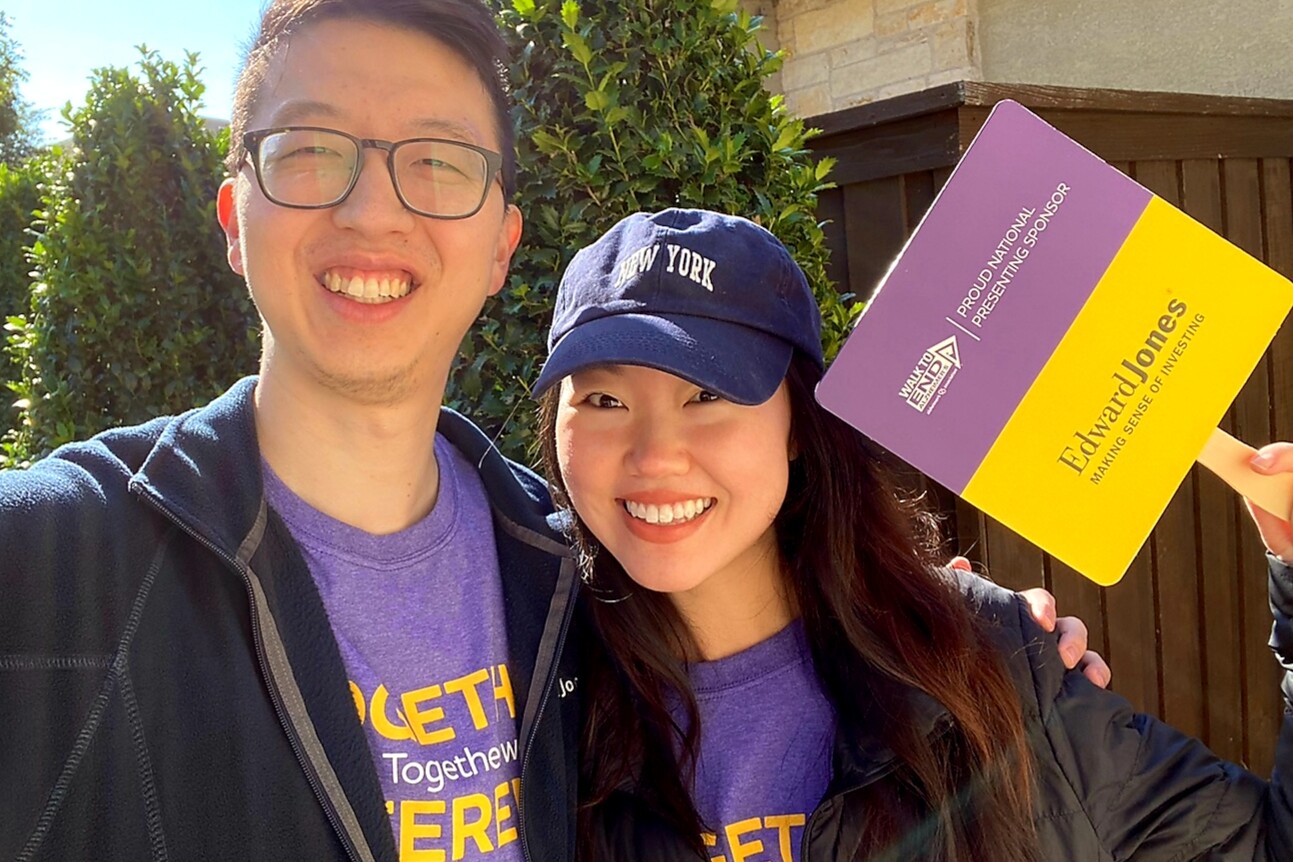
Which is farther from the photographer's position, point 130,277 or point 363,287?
point 130,277

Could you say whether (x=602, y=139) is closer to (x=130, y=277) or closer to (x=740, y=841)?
(x=740, y=841)

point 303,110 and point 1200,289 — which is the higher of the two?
point 303,110

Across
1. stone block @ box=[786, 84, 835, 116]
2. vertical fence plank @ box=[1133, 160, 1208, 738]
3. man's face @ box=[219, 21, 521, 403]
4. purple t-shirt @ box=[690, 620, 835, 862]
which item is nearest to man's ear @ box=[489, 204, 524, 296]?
man's face @ box=[219, 21, 521, 403]

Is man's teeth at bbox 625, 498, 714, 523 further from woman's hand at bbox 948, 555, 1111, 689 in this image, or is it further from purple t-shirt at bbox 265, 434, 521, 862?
woman's hand at bbox 948, 555, 1111, 689

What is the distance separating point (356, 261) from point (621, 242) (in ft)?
1.48

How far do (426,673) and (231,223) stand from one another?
2.91 ft

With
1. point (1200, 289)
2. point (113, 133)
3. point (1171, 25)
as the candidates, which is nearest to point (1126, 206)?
point (1200, 289)

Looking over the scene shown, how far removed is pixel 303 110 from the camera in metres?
1.65

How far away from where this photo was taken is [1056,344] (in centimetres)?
153

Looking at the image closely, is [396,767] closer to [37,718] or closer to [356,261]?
[37,718]

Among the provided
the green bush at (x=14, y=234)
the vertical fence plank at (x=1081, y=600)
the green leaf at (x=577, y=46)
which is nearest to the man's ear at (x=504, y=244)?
the green leaf at (x=577, y=46)

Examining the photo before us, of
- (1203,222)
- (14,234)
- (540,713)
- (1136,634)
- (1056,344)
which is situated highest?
(14,234)

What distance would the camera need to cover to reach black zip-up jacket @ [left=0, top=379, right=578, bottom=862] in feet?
4.00

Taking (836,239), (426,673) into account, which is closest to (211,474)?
(426,673)
